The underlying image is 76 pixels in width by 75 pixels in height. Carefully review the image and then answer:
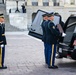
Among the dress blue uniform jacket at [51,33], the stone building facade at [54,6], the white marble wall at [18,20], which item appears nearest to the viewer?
the dress blue uniform jacket at [51,33]

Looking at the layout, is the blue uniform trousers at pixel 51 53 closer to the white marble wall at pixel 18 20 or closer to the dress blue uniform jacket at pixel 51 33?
the dress blue uniform jacket at pixel 51 33

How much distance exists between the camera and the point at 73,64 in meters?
13.3

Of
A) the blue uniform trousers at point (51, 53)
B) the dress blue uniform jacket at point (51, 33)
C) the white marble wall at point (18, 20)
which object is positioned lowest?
the white marble wall at point (18, 20)

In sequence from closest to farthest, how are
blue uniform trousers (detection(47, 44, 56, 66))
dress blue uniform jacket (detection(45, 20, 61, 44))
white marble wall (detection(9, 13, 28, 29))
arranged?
1. dress blue uniform jacket (detection(45, 20, 61, 44))
2. blue uniform trousers (detection(47, 44, 56, 66))
3. white marble wall (detection(9, 13, 28, 29))

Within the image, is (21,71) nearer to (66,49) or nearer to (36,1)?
(66,49)

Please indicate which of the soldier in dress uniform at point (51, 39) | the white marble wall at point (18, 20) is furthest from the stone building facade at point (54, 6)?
the soldier in dress uniform at point (51, 39)

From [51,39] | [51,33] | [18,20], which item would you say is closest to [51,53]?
[51,39]

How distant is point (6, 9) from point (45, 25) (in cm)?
4319

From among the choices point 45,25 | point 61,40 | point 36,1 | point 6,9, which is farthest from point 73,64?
point 36,1

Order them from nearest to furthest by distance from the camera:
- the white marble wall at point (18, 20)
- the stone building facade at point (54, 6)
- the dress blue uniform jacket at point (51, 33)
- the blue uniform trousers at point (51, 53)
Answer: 1. the dress blue uniform jacket at point (51, 33)
2. the blue uniform trousers at point (51, 53)
3. the white marble wall at point (18, 20)
4. the stone building facade at point (54, 6)

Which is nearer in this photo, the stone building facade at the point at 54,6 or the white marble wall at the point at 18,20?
the white marble wall at the point at 18,20

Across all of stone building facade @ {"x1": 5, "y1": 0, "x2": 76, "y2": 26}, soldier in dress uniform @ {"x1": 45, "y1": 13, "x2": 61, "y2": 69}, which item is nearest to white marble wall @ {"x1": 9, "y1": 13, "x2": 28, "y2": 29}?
stone building facade @ {"x1": 5, "y1": 0, "x2": 76, "y2": 26}

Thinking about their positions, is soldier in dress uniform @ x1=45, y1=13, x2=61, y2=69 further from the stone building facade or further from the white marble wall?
the stone building facade

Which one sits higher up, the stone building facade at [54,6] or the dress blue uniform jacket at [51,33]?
the dress blue uniform jacket at [51,33]
